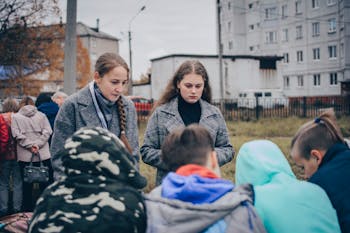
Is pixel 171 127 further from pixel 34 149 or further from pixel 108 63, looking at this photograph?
pixel 34 149

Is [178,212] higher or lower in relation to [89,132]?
lower

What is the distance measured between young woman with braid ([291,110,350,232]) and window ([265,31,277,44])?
154 feet

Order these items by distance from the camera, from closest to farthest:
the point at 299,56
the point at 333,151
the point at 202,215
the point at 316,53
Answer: the point at 202,215
the point at 333,151
the point at 316,53
the point at 299,56

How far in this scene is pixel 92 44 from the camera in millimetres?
60094

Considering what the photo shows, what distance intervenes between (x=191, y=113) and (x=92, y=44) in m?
59.1

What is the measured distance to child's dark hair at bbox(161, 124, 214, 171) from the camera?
1.95 metres

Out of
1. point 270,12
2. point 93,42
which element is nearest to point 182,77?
point 270,12

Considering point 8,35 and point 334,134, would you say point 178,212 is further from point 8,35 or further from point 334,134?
point 8,35

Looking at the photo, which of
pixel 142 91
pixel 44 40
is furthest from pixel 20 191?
pixel 142 91

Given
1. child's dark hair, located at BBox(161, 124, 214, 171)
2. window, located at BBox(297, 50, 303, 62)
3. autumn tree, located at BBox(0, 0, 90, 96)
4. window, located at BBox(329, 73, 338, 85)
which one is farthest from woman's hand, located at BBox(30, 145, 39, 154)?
window, located at BBox(297, 50, 303, 62)

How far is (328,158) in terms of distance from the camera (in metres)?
2.24

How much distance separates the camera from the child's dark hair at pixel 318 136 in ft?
7.50

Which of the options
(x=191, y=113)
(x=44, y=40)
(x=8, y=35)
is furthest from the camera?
(x=44, y=40)

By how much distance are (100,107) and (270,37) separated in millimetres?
47269
